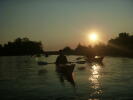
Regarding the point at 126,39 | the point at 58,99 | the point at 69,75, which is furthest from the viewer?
the point at 126,39

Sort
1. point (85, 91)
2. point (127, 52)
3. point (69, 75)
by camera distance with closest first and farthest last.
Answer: point (85, 91)
point (69, 75)
point (127, 52)

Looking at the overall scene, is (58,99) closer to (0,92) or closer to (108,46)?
(0,92)

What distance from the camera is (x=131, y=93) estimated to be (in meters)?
19.7

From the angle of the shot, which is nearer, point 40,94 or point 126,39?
point 40,94

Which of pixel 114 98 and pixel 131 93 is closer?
pixel 114 98

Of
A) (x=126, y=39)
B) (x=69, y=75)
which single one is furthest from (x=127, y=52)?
(x=69, y=75)

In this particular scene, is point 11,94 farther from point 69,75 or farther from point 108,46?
point 108,46

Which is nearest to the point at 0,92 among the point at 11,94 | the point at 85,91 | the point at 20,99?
the point at 11,94

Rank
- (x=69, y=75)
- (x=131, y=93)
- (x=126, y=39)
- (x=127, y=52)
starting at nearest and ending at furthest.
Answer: (x=131, y=93), (x=69, y=75), (x=127, y=52), (x=126, y=39)

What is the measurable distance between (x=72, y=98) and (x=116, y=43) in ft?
482

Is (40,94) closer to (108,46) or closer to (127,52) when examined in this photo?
(127,52)

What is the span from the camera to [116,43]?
529 feet

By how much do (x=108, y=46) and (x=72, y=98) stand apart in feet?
505

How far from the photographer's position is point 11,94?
20250mm
